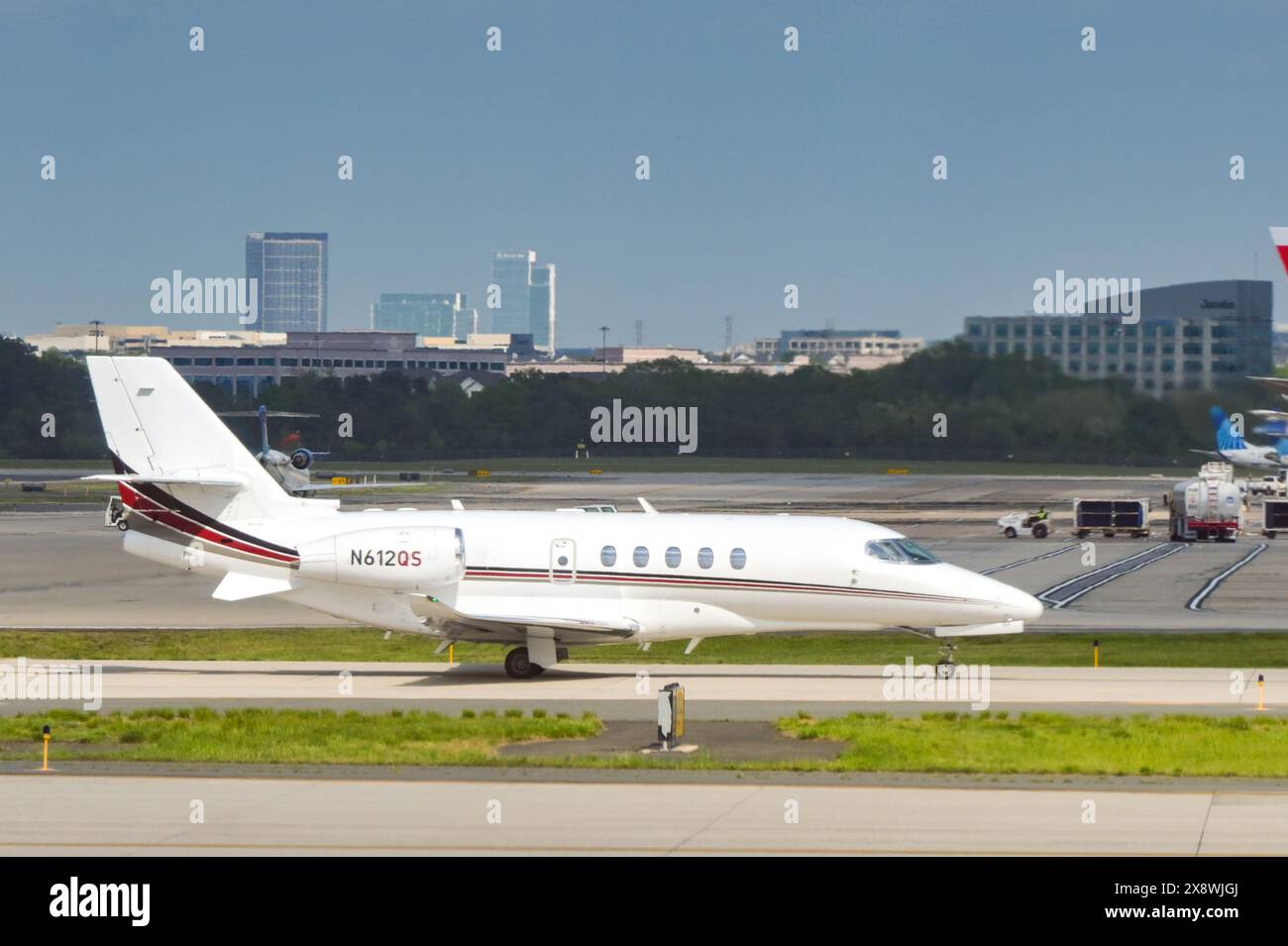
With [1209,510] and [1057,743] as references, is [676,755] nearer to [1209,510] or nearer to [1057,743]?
[1057,743]

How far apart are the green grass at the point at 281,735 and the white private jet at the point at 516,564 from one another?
4.92 m

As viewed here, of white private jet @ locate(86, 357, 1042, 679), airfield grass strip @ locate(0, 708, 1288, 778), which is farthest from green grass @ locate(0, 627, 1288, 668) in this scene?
airfield grass strip @ locate(0, 708, 1288, 778)

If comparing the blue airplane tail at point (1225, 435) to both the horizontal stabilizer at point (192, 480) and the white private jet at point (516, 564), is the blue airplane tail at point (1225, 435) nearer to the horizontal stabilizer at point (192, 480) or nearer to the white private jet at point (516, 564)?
the white private jet at point (516, 564)

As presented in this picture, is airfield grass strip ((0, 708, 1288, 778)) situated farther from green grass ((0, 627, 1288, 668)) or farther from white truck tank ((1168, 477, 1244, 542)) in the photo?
white truck tank ((1168, 477, 1244, 542))

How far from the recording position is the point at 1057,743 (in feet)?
84.3

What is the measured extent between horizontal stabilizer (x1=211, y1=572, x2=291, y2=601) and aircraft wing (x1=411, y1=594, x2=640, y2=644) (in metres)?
2.91

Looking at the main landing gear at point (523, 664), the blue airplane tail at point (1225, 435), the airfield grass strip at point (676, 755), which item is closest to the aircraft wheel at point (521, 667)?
the main landing gear at point (523, 664)

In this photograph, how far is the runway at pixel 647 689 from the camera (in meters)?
30.3

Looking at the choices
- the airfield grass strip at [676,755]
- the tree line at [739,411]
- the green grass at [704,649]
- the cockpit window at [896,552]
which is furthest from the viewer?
the tree line at [739,411]

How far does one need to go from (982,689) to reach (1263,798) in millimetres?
10895

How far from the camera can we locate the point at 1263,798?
71.1 feet

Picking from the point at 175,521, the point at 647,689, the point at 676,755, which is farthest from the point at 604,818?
the point at 175,521
